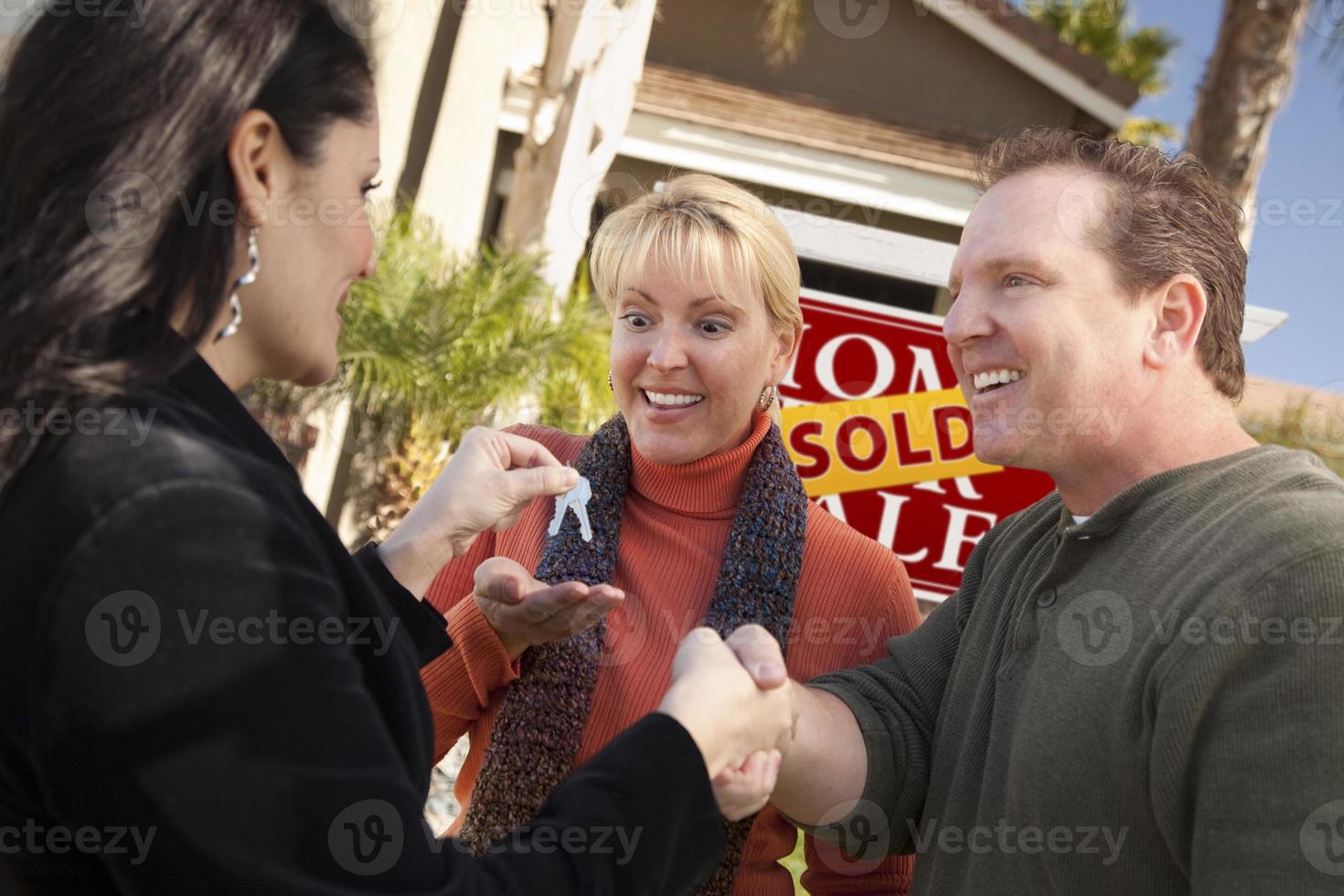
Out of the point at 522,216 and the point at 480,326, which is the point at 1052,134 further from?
the point at 522,216

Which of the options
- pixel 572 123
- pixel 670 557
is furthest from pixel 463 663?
pixel 572 123

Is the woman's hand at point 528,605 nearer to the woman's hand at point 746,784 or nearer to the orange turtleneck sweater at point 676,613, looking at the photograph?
the orange turtleneck sweater at point 676,613

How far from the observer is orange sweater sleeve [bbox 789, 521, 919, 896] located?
255 centimetres

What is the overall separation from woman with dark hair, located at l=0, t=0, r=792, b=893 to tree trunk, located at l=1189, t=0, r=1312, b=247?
27.3ft

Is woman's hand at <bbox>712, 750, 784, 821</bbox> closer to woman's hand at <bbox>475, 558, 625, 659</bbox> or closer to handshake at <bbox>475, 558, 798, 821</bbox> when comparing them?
handshake at <bbox>475, 558, 798, 821</bbox>

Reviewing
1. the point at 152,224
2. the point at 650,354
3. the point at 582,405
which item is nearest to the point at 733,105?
the point at 582,405

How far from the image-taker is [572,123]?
9.02 meters

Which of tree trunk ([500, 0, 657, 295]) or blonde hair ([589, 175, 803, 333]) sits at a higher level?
tree trunk ([500, 0, 657, 295])

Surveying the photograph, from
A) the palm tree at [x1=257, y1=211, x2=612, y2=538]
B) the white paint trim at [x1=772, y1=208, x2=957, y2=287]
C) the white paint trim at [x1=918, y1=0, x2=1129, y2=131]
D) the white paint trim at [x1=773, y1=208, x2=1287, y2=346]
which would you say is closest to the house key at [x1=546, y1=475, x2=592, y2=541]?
the white paint trim at [x1=773, y1=208, x2=1287, y2=346]

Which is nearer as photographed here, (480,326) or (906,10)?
(480,326)

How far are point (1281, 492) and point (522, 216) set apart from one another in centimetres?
792

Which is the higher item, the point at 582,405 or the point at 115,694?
the point at 582,405

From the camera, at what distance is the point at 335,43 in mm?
1521

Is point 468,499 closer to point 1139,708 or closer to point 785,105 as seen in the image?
point 1139,708
